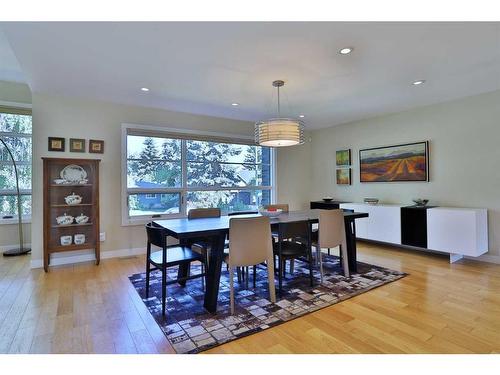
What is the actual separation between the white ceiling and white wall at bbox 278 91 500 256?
0.92 feet

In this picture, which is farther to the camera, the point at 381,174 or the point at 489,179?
the point at 381,174

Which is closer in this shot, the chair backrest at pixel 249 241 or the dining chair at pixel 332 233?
the chair backrest at pixel 249 241

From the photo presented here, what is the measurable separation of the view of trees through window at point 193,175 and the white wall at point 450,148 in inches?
79.6

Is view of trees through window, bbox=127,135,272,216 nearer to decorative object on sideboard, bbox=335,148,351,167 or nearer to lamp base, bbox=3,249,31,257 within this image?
decorative object on sideboard, bbox=335,148,351,167

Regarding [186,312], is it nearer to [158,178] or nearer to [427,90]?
[158,178]

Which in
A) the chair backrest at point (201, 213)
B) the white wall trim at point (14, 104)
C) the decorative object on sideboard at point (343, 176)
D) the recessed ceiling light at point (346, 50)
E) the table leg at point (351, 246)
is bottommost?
the table leg at point (351, 246)

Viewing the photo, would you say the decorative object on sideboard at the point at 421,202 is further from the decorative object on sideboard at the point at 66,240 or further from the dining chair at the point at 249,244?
the decorative object on sideboard at the point at 66,240

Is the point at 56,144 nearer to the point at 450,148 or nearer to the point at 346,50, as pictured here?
the point at 346,50

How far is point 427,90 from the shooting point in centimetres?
376

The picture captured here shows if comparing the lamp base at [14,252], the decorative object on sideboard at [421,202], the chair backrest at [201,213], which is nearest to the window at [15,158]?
the lamp base at [14,252]

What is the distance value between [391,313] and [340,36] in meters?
2.43

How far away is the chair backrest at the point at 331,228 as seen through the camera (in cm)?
308

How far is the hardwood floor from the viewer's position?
6.20 ft
